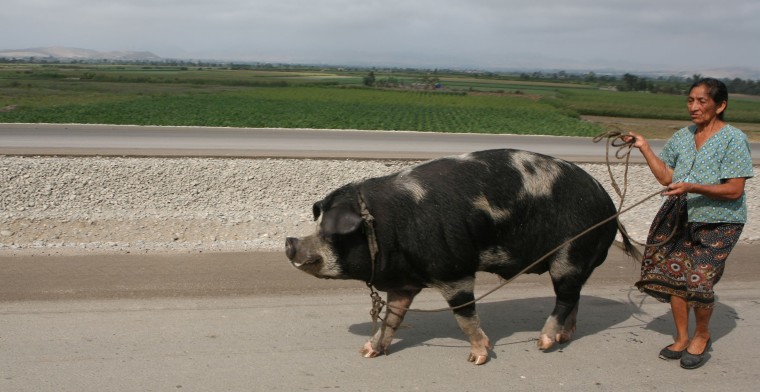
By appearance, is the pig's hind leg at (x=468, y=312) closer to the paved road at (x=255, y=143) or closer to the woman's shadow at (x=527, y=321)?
the woman's shadow at (x=527, y=321)

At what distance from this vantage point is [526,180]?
5.72 m

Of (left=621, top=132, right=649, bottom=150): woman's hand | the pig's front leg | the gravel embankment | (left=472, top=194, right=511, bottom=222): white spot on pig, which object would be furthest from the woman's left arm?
the gravel embankment

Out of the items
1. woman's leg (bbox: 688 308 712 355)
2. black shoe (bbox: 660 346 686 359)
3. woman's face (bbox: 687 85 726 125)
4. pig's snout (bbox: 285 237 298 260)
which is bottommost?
black shoe (bbox: 660 346 686 359)

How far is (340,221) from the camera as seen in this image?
515 centimetres

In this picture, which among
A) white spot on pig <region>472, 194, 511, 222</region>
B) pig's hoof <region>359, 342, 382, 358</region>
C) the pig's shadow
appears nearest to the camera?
white spot on pig <region>472, 194, 511, 222</region>

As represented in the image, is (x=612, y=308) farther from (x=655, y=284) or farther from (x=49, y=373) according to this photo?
(x=49, y=373)

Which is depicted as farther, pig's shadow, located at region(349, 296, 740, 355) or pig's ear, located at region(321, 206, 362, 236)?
pig's shadow, located at region(349, 296, 740, 355)

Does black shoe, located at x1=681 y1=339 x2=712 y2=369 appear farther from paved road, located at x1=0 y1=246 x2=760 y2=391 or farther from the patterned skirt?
the patterned skirt

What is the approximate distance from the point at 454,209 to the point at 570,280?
4.11ft

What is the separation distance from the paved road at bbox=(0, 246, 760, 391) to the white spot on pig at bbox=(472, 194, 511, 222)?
3.82 ft

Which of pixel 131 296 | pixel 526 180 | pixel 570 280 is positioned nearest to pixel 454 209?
pixel 526 180

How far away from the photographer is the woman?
5.29m

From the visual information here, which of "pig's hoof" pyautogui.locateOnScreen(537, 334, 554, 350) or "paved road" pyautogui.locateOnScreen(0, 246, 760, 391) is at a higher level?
"pig's hoof" pyautogui.locateOnScreen(537, 334, 554, 350)

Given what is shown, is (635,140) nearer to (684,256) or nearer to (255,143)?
(684,256)
